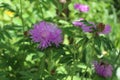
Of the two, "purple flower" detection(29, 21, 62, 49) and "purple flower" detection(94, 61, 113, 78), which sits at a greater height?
"purple flower" detection(29, 21, 62, 49)

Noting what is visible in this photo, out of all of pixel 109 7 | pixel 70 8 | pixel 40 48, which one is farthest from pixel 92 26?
pixel 109 7

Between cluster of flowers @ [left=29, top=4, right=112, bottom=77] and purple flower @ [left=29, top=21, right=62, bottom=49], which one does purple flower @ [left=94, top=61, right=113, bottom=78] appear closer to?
cluster of flowers @ [left=29, top=4, right=112, bottom=77]

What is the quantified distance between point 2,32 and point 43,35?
9.8 inches

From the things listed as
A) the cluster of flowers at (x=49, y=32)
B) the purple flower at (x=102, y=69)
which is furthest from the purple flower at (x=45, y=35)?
the purple flower at (x=102, y=69)

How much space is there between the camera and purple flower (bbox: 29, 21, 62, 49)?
6.09ft

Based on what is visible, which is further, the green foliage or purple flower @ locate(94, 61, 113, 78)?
purple flower @ locate(94, 61, 113, 78)

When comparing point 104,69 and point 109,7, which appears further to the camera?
point 109,7

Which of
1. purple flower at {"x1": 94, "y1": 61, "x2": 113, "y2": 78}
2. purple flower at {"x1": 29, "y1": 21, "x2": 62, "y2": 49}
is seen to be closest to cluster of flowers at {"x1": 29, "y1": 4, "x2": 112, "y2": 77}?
purple flower at {"x1": 29, "y1": 21, "x2": 62, "y2": 49}

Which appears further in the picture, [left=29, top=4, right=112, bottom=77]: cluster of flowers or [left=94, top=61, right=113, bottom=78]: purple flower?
[left=94, top=61, right=113, bottom=78]: purple flower

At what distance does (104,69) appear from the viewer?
2.10m

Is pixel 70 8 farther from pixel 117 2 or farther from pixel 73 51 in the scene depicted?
pixel 73 51

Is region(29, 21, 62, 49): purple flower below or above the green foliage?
above

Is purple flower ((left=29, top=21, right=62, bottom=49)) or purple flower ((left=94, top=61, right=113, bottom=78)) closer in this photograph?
purple flower ((left=29, top=21, right=62, bottom=49))

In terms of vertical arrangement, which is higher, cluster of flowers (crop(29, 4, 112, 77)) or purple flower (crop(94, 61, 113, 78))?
cluster of flowers (crop(29, 4, 112, 77))
